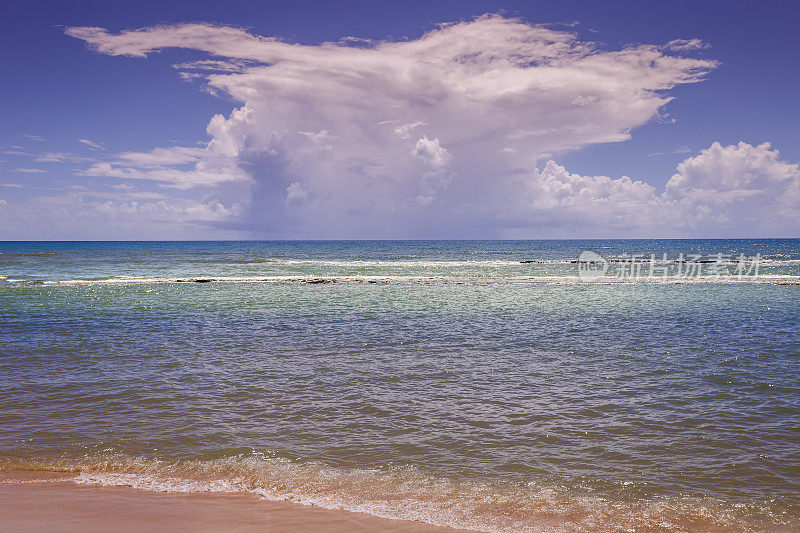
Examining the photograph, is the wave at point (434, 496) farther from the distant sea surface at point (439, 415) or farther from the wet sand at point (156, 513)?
the wet sand at point (156, 513)

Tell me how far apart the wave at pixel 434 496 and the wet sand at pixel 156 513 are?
19cm

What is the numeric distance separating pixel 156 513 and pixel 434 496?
3.48 m

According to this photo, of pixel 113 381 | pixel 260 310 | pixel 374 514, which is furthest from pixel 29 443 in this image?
pixel 260 310

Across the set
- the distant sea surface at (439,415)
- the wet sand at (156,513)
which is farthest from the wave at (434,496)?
the wet sand at (156,513)

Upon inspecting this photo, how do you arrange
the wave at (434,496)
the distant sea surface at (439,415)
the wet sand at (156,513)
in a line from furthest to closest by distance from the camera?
the distant sea surface at (439,415)
the wave at (434,496)
the wet sand at (156,513)

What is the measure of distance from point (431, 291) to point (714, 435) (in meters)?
27.8

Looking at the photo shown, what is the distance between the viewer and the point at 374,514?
636 centimetres

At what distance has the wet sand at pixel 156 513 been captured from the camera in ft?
19.6

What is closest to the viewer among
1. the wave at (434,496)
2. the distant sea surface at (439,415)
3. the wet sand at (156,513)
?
the wet sand at (156,513)

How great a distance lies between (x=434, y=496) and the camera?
6793 mm

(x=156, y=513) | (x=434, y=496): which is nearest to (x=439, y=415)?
(x=434, y=496)

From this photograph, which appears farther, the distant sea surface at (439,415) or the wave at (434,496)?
the distant sea surface at (439,415)

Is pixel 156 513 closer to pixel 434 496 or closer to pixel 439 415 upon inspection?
pixel 434 496

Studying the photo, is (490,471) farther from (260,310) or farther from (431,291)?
(431,291)
